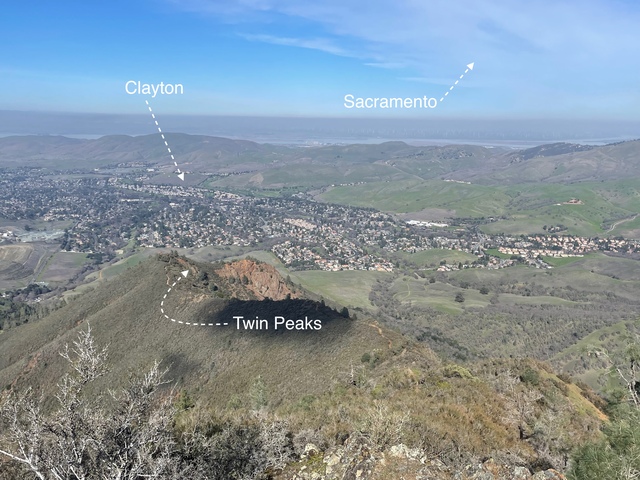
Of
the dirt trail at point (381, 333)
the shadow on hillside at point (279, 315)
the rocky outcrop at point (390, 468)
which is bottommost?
the shadow on hillside at point (279, 315)

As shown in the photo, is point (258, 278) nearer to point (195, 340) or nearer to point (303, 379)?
point (195, 340)

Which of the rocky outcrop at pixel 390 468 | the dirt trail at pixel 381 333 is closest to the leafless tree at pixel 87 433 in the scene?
the rocky outcrop at pixel 390 468

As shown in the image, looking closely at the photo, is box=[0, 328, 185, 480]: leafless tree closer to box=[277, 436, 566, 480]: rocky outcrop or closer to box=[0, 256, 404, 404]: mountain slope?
box=[277, 436, 566, 480]: rocky outcrop

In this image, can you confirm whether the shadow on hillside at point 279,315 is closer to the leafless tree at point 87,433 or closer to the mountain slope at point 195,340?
the mountain slope at point 195,340

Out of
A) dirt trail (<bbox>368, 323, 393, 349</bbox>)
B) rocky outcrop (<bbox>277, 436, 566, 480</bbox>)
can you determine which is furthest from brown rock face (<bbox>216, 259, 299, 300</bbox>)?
rocky outcrop (<bbox>277, 436, 566, 480</bbox>)

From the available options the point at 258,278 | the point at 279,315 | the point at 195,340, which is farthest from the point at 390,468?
the point at 258,278

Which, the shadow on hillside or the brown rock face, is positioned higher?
the shadow on hillside

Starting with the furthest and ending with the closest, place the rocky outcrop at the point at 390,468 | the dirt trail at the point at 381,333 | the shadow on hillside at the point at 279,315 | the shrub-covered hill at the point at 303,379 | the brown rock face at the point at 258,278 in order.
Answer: the brown rock face at the point at 258,278, the shadow on hillside at the point at 279,315, the dirt trail at the point at 381,333, the shrub-covered hill at the point at 303,379, the rocky outcrop at the point at 390,468
